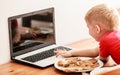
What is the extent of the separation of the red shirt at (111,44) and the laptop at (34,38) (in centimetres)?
32

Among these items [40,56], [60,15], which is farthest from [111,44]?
[60,15]

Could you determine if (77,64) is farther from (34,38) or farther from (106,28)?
(34,38)

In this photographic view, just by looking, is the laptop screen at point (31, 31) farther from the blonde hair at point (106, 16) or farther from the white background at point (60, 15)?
the blonde hair at point (106, 16)

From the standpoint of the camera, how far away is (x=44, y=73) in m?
1.62

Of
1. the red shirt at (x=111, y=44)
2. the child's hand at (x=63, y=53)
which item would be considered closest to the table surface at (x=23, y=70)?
the child's hand at (x=63, y=53)

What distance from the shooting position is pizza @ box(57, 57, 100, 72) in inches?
62.3

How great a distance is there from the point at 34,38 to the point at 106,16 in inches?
21.4

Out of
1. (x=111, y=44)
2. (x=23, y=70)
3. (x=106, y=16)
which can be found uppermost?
(x=106, y=16)

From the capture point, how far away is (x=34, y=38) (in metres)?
1.91

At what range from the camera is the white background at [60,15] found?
174cm

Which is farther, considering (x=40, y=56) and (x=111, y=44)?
(x=40, y=56)

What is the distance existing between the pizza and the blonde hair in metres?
0.22

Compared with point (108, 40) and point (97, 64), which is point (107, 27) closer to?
point (108, 40)

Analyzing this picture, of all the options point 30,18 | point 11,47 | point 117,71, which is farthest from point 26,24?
point 117,71
